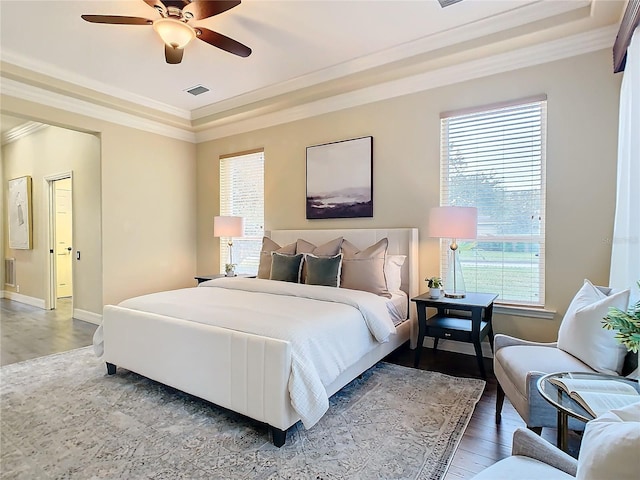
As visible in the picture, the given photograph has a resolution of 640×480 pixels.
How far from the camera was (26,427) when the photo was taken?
226cm

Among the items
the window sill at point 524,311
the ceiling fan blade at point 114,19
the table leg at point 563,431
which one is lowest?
the table leg at point 563,431

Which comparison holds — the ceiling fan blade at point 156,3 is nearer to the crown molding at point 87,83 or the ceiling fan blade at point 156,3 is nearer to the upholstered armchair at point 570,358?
the crown molding at point 87,83

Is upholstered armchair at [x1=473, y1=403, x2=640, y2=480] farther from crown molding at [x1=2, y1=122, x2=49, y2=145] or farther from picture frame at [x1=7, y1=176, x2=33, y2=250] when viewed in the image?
picture frame at [x1=7, y1=176, x2=33, y2=250]

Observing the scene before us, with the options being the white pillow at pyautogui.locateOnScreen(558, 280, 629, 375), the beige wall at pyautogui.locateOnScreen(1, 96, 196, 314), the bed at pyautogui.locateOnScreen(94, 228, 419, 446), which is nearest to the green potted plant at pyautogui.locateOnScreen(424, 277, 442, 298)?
the bed at pyautogui.locateOnScreen(94, 228, 419, 446)

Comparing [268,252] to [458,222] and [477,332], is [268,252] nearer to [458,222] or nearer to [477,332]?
[458,222]

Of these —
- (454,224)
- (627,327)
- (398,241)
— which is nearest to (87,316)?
(398,241)

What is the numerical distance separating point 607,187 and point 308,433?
3.04 meters

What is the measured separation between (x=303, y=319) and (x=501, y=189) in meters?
2.36

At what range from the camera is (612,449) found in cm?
76

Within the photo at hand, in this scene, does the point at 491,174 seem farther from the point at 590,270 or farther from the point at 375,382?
the point at 375,382

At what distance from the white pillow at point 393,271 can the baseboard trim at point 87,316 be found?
4019 millimetres

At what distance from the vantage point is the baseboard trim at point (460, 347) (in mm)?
3467

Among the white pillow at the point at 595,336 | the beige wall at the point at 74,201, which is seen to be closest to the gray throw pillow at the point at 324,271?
the white pillow at the point at 595,336

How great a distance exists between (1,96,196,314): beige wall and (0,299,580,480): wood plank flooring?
696 mm
